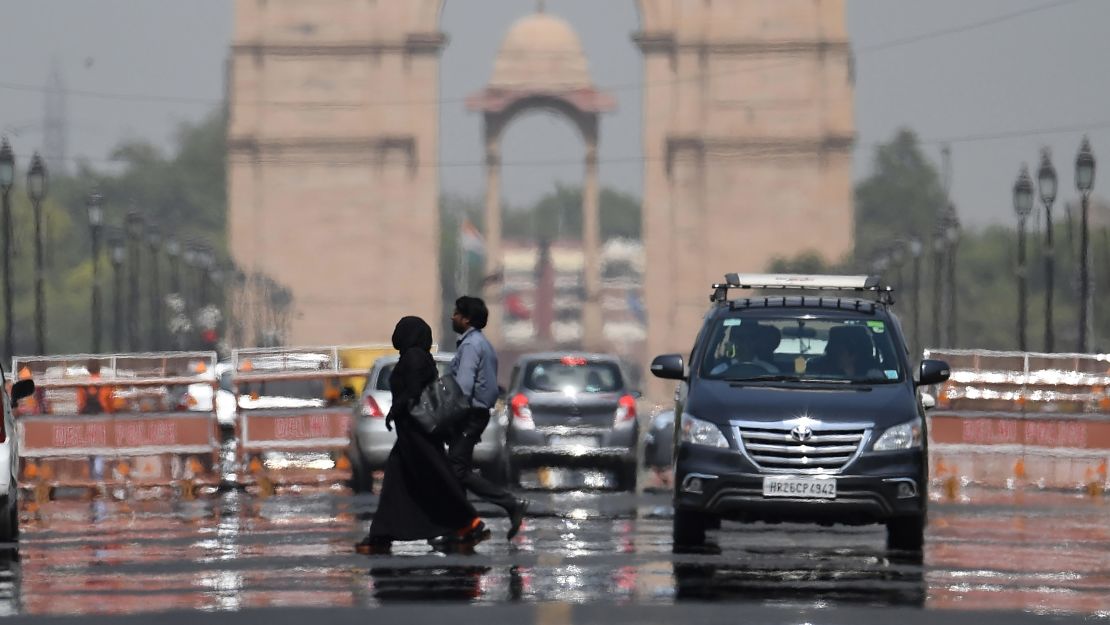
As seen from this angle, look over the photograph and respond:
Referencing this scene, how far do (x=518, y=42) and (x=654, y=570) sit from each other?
107186mm

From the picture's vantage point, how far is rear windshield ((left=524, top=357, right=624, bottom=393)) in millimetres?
23531

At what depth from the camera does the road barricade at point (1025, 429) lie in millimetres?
24594

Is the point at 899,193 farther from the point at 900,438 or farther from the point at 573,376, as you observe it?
the point at 900,438

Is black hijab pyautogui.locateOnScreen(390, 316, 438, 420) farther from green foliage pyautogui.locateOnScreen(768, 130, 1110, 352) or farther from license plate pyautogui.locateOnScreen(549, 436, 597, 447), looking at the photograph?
green foliage pyautogui.locateOnScreen(768, 130, 1110, 352)

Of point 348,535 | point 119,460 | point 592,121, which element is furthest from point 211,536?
point 592,121

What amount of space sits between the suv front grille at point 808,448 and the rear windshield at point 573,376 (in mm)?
8738

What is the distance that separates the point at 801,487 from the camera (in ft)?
48.0

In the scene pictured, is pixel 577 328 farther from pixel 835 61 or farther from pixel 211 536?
pixel 211 536

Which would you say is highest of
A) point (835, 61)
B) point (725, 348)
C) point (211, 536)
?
point (835, 61)

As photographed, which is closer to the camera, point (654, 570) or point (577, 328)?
point (654, 570)

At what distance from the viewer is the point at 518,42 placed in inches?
4744

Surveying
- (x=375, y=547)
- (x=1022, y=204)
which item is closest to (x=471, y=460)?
(x=375, y=547)

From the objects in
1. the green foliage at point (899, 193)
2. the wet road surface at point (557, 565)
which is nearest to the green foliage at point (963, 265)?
the green foliage at point (899, 193)

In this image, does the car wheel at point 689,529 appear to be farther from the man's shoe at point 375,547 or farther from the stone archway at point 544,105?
the stone archway at point 544,105
